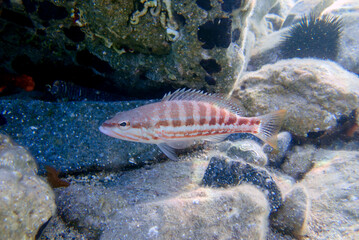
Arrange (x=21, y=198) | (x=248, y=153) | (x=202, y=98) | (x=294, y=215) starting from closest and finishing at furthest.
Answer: (x=21, y=198) < (x=294, y=215) < (x=202, y=98) < (x=248, y=153)

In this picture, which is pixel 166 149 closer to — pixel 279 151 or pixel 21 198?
pixel 21 198

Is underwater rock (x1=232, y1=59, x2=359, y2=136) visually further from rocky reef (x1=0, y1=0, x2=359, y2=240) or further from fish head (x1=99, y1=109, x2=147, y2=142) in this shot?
fish head (x1=99, y1=109, x2=147, y2=142)

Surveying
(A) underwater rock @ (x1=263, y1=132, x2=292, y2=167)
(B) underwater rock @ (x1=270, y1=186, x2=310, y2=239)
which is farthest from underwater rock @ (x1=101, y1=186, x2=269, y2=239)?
(A) underwater rock @ (x1=263, y1=132, x2=292, y2=167)

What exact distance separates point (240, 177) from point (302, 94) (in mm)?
2768

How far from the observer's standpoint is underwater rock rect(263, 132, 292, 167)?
4.18 meters

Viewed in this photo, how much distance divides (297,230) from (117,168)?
3.04 m

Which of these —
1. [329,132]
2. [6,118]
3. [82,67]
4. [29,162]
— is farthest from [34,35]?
[329,132]

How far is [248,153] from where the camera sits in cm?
366

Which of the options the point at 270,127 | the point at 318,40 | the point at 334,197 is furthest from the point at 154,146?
the point at 318,40

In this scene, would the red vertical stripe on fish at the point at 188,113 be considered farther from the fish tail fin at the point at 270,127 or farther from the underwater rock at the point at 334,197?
the underwater rock at the point at 334,197

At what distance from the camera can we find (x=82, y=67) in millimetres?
4191

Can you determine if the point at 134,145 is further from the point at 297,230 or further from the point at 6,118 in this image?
the point at 297,230

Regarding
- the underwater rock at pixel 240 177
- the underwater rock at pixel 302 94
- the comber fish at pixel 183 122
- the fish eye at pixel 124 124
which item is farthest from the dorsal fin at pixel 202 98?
the underwater rock at pixel 302 94

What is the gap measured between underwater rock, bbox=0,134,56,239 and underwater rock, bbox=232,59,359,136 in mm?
3905
